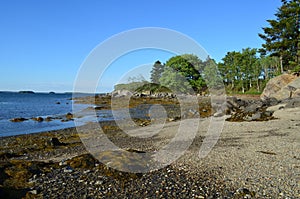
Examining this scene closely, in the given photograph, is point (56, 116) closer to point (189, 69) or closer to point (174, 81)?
point (174, 81)

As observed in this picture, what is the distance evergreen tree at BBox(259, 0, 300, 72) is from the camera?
1640 inches

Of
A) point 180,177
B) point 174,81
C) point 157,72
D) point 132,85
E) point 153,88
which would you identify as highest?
point 157,72

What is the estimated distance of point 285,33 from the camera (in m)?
43.1

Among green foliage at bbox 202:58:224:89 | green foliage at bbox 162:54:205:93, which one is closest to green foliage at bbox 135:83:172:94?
green foliage at bbox 162:54:205:93

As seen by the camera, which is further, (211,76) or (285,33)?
(211,76)

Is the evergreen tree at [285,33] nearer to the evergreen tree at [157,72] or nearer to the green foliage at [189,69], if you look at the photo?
the green foliage at [189,69]

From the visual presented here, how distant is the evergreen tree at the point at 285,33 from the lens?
41.7 metres

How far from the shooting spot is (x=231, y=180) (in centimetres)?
641

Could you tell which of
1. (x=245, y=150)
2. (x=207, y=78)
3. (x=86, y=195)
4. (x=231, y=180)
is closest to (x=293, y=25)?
(x=207, y=78)

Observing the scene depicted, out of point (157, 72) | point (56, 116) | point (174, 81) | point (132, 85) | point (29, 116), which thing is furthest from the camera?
point (157, 72)

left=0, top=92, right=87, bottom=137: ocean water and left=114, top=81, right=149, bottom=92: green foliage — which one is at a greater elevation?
left=114, top=81, right=149, bottom=92: green foliage

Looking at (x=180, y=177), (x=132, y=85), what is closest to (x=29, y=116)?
(x=180, y=177)

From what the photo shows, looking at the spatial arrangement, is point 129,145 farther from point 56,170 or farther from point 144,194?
point 144,194

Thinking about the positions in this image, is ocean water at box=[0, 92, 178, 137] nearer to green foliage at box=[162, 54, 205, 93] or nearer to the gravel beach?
the gravel beach
